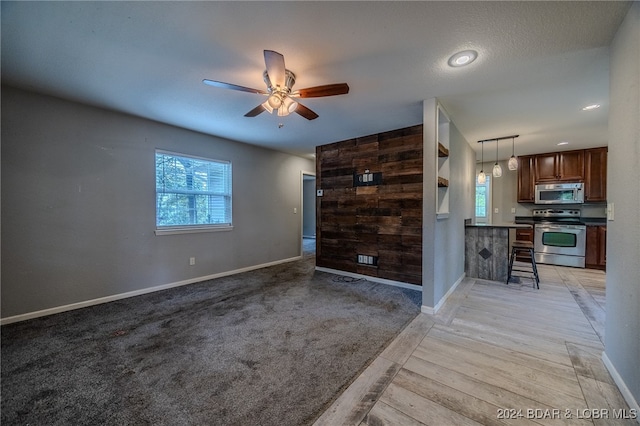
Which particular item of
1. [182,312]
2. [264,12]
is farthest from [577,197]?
[182,312]

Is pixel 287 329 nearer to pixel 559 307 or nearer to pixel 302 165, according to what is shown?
pixel 559 307

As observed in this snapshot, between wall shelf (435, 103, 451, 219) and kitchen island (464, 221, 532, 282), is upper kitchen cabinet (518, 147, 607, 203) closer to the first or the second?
kitchen island (464, 221, 532, 282)

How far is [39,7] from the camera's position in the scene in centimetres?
154

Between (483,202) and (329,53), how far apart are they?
19.3 ft

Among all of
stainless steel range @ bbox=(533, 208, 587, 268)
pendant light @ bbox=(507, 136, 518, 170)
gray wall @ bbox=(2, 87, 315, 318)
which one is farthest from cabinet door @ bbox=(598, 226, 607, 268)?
gray wall @ bbox=(2, 87, 315, 318)

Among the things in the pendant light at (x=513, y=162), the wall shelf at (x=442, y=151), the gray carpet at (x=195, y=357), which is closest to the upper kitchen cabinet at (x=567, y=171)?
the pendant light at (x=513, y=162)

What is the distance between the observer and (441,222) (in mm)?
3061

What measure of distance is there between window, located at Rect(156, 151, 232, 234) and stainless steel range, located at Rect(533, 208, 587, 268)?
627cm

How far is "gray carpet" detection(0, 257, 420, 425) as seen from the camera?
148cm

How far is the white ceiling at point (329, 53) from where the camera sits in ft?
5.07

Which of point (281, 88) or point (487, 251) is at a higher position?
point (281, 88)

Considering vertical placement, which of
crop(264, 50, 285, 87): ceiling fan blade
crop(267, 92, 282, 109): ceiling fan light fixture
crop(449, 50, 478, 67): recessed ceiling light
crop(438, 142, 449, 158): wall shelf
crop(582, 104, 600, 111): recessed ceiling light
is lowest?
crop(438, 142, 449, 158): wall shelf

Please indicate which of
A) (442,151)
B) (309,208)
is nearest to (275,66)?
(442,151)

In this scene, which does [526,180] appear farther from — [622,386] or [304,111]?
[304,111]
